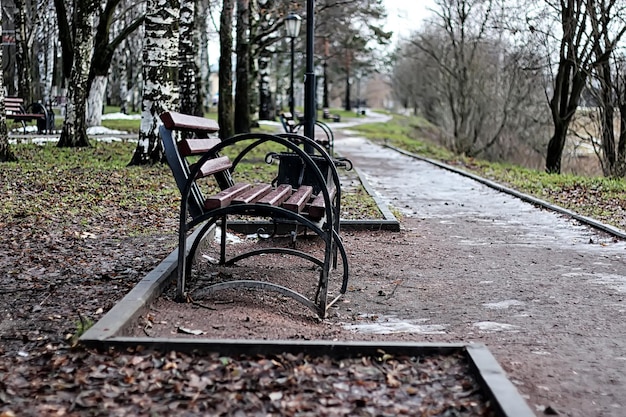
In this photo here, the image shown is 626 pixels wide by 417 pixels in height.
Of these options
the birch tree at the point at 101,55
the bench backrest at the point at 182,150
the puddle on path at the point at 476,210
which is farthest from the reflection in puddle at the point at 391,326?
the birch tree at the point at 101,55

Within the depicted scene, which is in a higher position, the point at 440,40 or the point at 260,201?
the point at 440,40

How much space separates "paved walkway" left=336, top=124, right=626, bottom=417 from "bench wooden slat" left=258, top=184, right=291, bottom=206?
87 centimetres

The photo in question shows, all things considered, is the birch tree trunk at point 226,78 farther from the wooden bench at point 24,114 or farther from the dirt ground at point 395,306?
the dirt ground at point 395,306

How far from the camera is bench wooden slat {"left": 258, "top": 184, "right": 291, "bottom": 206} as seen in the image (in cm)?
474

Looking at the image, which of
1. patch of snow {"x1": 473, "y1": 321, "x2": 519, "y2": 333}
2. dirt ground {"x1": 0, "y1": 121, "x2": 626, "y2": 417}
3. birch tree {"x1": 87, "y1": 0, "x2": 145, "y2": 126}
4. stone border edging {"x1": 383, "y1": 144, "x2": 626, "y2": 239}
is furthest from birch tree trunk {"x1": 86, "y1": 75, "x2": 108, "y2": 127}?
patch of snow {"x1": 473, "y1": 321, "x2": 519, "y2": 333}

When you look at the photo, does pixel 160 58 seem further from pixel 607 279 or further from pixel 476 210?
pixel 607 279

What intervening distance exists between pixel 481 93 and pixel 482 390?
21677 mm

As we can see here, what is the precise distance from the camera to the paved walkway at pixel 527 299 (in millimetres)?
3707

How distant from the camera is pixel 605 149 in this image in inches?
667

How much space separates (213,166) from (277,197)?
2.19 ft

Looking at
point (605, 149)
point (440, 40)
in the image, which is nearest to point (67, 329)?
point (605, 149)

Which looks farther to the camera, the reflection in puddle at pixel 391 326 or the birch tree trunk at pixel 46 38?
the birch tree trunk at pixel 46 38

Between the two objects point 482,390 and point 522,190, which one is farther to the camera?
point 522,190

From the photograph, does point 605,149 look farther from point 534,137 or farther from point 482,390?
point 482,390
